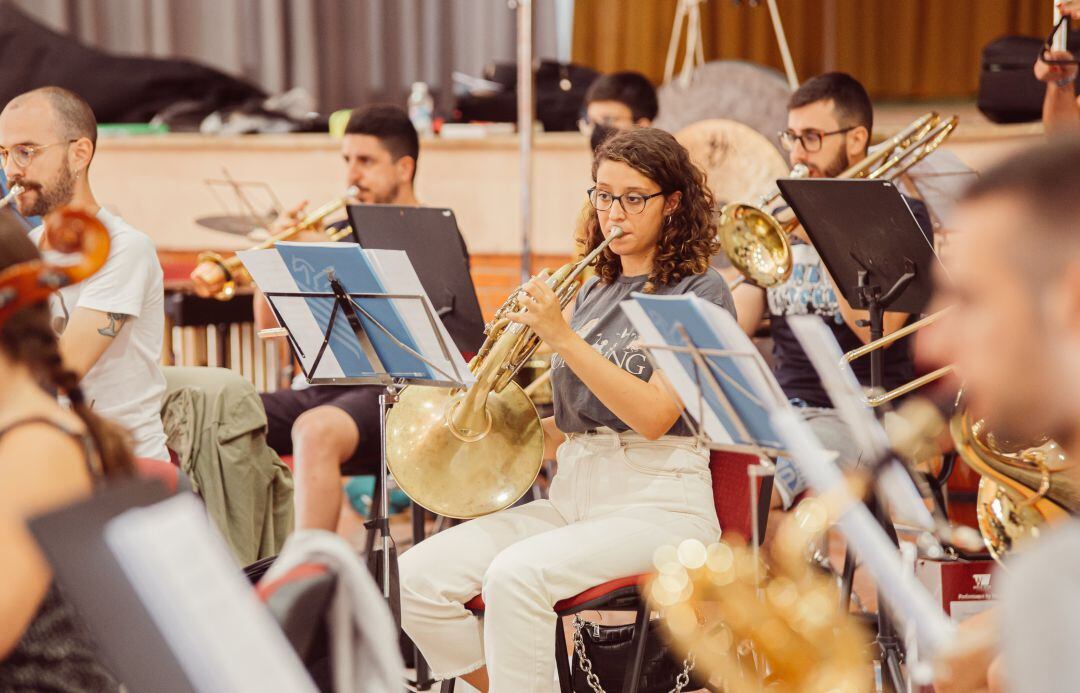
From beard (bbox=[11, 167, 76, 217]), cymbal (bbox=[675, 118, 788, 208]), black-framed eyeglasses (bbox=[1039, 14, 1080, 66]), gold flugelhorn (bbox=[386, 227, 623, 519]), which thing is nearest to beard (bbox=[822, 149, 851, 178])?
black-framed eyeglasses (bbox=[1039, 14, 1080, 66])

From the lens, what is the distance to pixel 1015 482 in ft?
8.45

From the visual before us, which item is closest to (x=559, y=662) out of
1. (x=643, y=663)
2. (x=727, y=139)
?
(x=643, y=663)

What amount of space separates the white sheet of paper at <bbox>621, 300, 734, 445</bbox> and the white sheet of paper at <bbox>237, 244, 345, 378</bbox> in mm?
944

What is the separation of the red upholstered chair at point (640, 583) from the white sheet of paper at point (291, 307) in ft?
2.18

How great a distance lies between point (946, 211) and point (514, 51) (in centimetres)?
361

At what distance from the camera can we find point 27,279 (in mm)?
1502

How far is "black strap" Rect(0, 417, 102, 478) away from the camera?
4.78 feet

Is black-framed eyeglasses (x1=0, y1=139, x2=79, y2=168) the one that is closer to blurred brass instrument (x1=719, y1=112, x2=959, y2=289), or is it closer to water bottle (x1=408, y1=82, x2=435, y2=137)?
blurred brass instrument (x1=719, y1=112, x2=959, y2=289)

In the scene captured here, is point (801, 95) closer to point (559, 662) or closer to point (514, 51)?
point (559, 662)

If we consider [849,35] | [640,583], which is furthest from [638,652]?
[849,35]

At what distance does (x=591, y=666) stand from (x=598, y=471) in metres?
0.44

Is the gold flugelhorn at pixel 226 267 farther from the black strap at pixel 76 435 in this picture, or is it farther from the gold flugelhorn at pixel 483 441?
the black strap at pixel 76 435

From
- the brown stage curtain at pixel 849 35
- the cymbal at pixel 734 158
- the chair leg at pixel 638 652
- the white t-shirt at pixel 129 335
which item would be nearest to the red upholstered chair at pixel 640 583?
the chair leg at pixel 638 652

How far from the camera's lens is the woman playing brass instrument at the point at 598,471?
2.62 m
